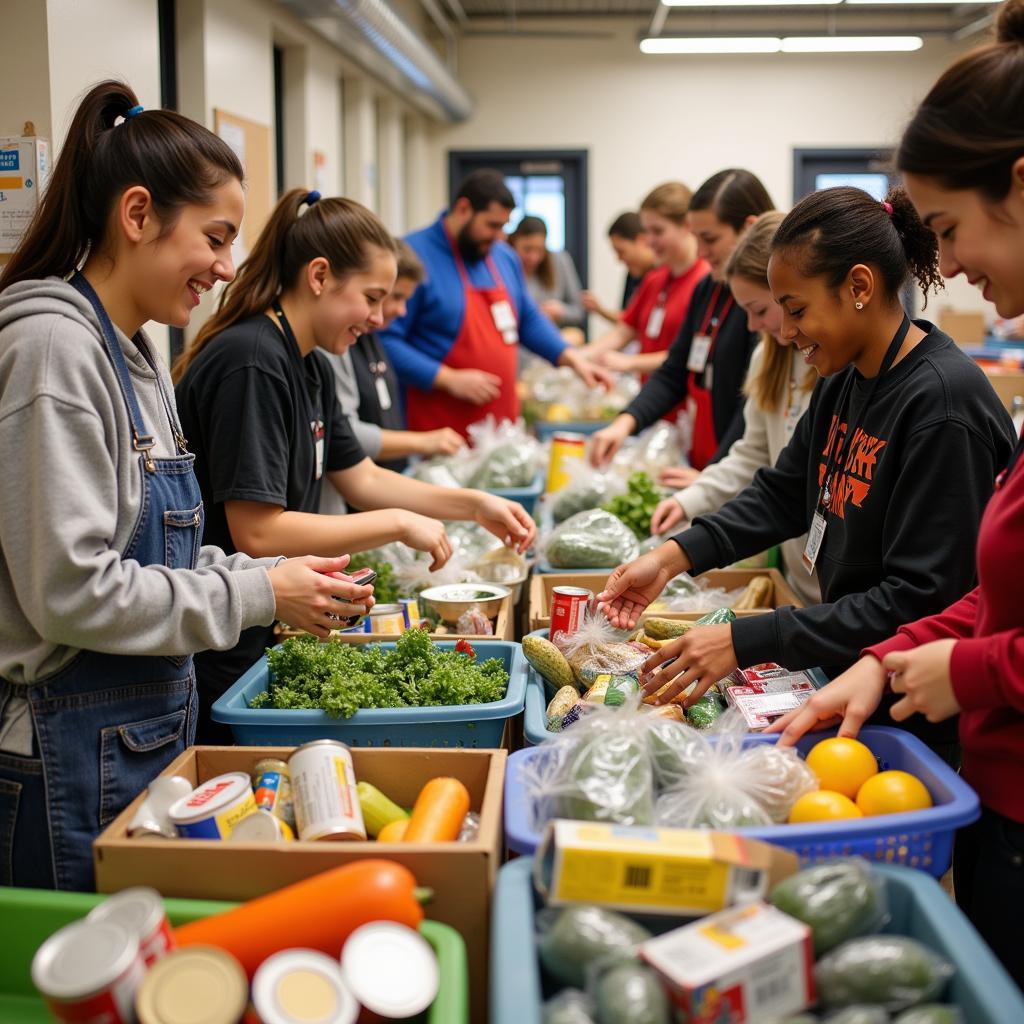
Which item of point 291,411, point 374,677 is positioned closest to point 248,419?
point 291,411

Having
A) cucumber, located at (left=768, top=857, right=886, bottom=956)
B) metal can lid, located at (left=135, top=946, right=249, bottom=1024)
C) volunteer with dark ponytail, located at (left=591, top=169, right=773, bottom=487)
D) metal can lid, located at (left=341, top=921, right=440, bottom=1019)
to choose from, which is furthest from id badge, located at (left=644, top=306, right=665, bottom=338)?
metal can lid, located at (left=135, top=946, right=249, bottom=1024)

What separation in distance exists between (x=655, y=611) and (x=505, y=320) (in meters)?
2.91

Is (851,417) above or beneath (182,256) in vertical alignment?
beneath

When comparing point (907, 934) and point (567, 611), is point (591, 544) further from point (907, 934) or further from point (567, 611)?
point (907, 934)

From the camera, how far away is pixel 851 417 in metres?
1.85

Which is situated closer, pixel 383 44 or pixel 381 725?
pixel 381 725

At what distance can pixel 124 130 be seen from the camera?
1.49 metres

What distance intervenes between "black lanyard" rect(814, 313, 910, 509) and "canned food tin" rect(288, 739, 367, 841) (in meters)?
1.01

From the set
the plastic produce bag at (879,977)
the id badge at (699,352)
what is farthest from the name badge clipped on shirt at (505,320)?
the plastic produce bag at (879,977)

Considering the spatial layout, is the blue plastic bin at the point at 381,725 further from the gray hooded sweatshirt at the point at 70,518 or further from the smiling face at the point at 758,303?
the smiling face at the point at 758,303

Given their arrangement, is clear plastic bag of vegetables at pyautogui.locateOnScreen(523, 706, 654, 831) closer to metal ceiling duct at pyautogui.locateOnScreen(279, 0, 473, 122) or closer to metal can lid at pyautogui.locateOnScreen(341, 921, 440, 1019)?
metal can lid at pyautogui.locateOnScreen(341, 921, 440, 1019)

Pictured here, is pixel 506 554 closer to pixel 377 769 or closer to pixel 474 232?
pixel 377 769

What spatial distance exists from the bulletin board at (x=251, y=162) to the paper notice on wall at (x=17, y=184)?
1.84 m

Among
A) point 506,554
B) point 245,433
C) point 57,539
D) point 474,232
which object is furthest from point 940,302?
point 57,539
